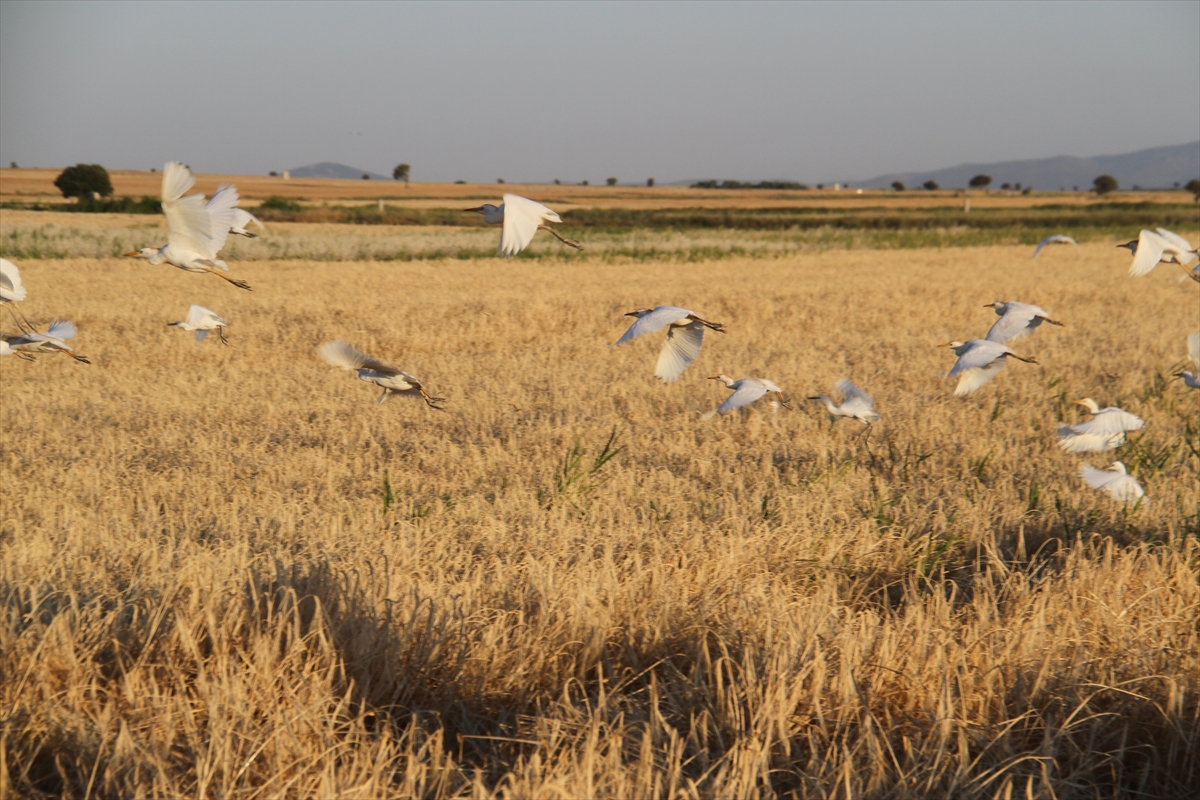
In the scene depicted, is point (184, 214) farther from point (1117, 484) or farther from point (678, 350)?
point (1117, 484)

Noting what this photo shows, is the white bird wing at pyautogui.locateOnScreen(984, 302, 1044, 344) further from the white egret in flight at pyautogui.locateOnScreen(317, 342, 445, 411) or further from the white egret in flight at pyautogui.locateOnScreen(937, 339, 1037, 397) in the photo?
the white egret in flight at pyautogui.locateOnScreen(317, 342, 445, 411)

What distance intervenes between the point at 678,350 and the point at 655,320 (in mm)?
517

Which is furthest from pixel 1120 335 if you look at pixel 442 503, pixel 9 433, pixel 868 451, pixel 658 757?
pixel 9 433

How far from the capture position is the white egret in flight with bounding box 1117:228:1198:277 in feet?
13.1

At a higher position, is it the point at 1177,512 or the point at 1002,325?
the point at 1002,325

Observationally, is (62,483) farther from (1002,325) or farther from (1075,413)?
(1075,413)

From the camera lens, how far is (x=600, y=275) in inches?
736

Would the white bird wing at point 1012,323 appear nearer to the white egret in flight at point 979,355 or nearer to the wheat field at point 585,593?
the white egret in flight at point 979,355

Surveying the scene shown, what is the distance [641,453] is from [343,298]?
9.08m

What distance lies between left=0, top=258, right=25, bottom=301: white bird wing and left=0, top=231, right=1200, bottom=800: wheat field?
1015 mm

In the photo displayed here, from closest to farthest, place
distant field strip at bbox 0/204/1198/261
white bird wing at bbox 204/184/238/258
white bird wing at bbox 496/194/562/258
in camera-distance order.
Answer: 1. white bird wing at bbox 496/194/562/258
2. white bird wing at bbox 204/184/238/258
3. distant field strip at bbox 0/204/1198/261

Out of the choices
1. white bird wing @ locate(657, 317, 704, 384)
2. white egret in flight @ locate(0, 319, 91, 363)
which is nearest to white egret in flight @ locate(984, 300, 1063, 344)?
white bird wing @ locate(657, 317, 704, 384)

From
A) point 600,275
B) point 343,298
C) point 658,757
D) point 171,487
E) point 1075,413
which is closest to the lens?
point 658,757

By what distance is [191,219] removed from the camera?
10.1ft
